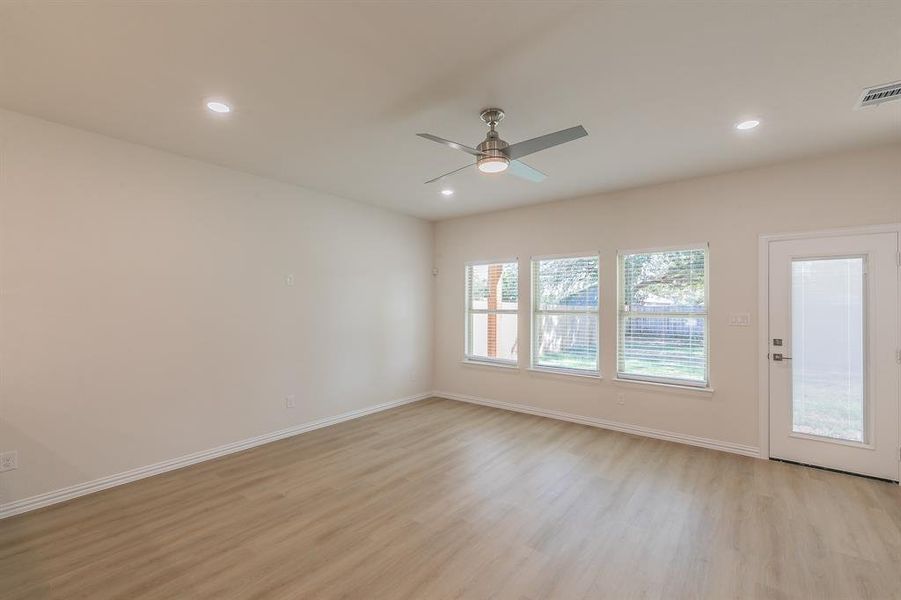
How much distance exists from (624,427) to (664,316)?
54.3 inches

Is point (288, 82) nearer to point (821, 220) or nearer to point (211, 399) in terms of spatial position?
point (211, 399)

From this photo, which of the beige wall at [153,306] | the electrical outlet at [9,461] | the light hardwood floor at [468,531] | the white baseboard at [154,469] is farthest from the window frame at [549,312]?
the electrical outlet at [9,461]

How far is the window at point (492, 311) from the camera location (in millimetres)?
5676

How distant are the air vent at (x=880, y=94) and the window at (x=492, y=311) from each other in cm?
363

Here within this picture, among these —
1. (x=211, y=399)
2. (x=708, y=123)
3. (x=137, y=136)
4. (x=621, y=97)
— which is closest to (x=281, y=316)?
(x=211, y=399)

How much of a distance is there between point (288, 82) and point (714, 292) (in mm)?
4343

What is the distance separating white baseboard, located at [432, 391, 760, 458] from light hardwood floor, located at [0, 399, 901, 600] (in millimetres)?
183

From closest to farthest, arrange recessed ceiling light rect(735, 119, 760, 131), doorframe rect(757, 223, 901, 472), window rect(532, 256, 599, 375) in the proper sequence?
recessed ceiling light rect(735, 119, 760, 131), doorframe rect(757, 223, 901, 472), window rect(532, 256, 599, 375)

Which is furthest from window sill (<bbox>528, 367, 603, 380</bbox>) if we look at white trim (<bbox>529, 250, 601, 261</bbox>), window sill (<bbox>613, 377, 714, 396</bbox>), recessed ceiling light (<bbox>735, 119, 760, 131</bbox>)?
recessed ceiling light (<bbox>735, 119, 760, 131</bbox>)

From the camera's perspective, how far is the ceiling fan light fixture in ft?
8.71

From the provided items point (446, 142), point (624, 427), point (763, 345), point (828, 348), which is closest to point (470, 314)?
point (624, 427)

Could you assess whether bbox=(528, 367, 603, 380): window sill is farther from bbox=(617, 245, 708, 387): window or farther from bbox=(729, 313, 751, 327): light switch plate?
bbox=(729, 313, 751, 327): light switch plate

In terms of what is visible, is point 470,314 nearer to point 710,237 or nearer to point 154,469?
point 710,237

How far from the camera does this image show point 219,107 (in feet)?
8.97
